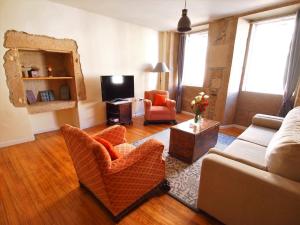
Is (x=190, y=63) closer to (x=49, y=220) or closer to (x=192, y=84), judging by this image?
(x=192, y=84)

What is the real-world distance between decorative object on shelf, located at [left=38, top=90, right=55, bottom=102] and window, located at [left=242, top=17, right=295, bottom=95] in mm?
4329

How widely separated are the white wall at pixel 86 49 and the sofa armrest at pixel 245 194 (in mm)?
3063

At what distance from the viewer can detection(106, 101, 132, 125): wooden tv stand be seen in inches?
146

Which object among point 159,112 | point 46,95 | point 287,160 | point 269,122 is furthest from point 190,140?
point 46,95

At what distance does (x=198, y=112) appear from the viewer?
8.14 feet

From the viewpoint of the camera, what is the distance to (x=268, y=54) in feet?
11.0

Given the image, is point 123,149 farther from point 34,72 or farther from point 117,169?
point 34,72

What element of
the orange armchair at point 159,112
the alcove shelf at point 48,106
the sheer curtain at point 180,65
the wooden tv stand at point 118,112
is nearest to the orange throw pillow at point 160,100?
the orange armchair at point 159,112

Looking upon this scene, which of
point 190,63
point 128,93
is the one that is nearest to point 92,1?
point 128,93

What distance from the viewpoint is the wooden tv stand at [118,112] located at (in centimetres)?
371

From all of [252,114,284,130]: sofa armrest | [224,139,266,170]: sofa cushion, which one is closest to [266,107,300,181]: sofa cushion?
[224,139,266,170]: sofa cushion

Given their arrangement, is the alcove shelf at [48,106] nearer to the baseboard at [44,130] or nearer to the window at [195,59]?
the baseboard at [44,130]

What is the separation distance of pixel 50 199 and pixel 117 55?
3.23 metres

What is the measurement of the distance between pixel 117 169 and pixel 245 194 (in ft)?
3.21
